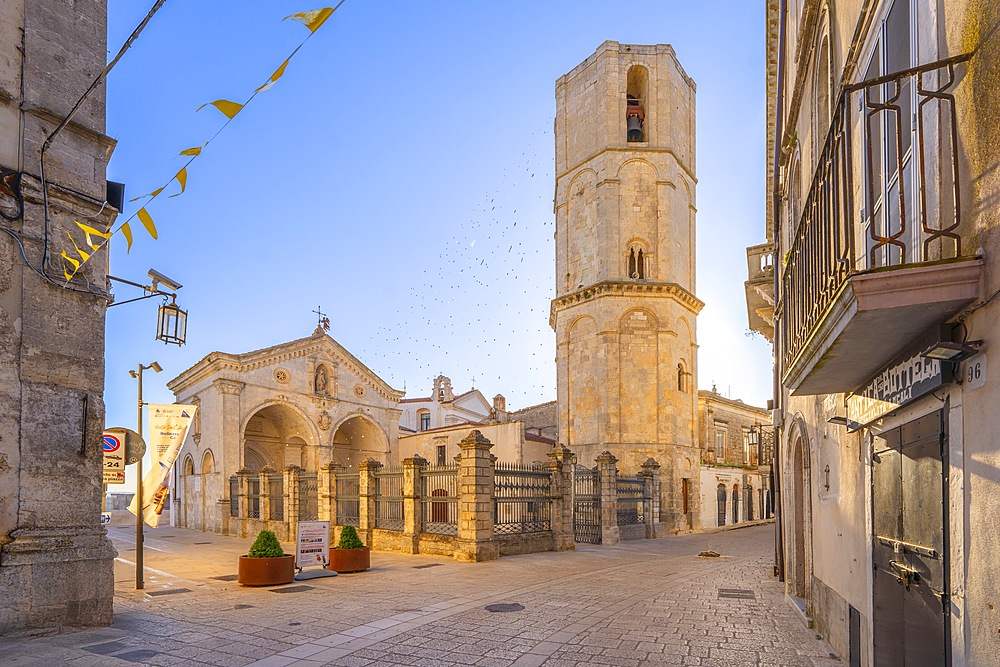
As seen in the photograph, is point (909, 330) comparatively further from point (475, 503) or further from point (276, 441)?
point (276, 441)

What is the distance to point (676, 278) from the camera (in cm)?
3306

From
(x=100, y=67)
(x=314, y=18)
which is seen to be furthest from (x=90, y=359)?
(x=314, y=18)

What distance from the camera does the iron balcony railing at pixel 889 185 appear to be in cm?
351

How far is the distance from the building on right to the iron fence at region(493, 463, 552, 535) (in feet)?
37.1

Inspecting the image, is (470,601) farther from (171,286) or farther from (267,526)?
(267,526)

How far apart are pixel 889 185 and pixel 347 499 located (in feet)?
64.9

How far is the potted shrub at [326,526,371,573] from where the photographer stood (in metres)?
14.7

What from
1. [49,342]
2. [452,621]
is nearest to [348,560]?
[452,621]

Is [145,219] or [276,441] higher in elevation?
[145,219]

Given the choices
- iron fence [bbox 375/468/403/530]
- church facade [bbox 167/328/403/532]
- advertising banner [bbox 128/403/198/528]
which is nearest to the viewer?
advertising banner [bbox 128/403/198/528]

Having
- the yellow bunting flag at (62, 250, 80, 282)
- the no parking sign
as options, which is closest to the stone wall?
the yellow bunting flag at (62, 250, 80, 282)

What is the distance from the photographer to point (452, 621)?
9.41 m

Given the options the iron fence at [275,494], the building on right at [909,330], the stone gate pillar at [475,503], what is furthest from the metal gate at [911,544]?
the iron fence at [275,494]

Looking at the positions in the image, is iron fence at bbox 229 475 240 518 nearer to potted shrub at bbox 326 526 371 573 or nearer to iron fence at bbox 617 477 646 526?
iron fence at bbox 617 477 646 526
